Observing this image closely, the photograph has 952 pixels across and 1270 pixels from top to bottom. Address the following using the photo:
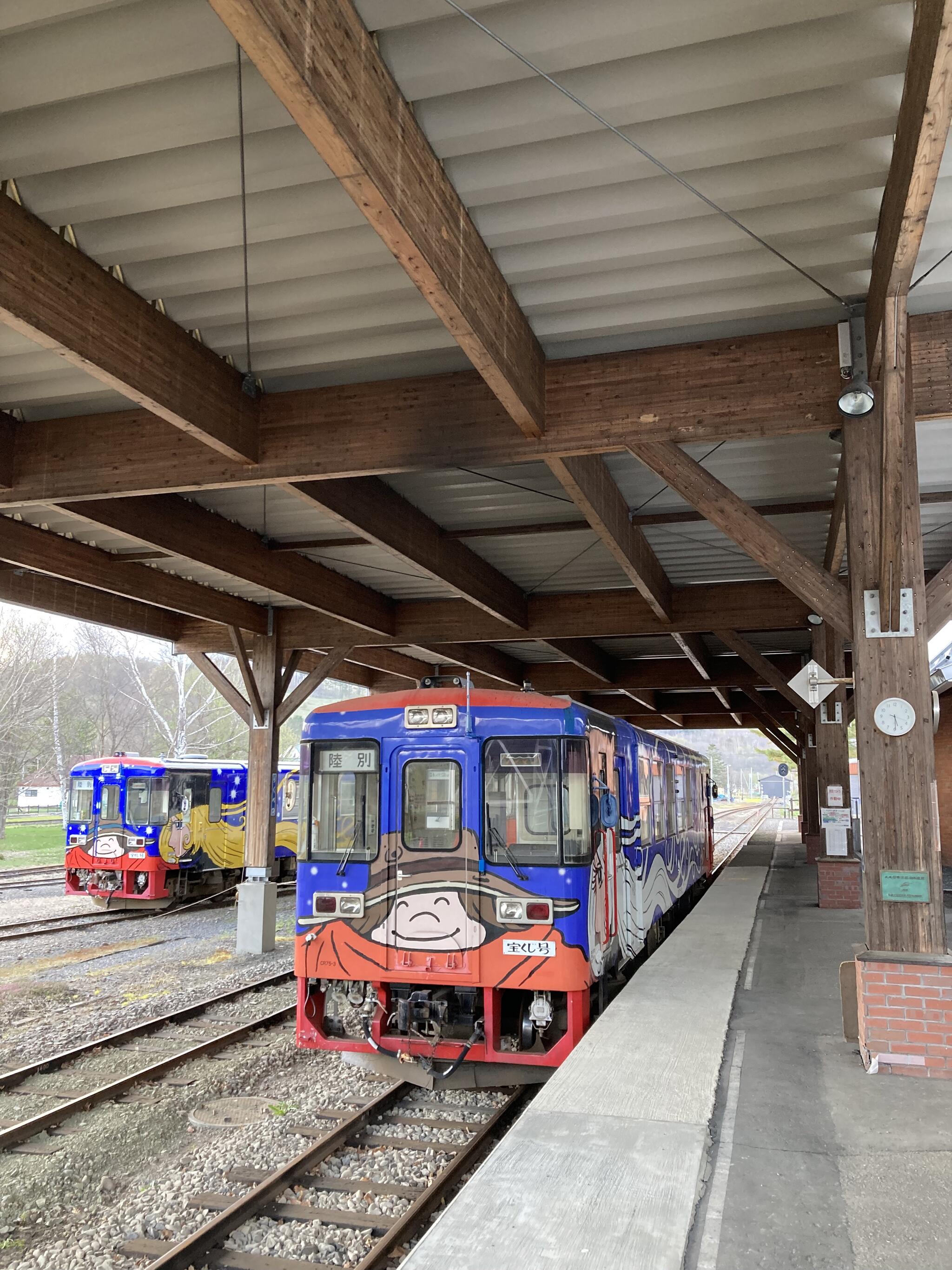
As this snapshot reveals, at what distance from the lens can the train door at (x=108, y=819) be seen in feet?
53.4

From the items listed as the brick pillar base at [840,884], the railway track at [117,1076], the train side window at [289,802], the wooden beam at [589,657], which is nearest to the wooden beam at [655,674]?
the wooden beam at [589,657]

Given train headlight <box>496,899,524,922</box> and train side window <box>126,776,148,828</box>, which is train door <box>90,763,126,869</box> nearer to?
train side window <box>126,776,148,828</box>

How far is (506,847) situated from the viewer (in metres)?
6.06

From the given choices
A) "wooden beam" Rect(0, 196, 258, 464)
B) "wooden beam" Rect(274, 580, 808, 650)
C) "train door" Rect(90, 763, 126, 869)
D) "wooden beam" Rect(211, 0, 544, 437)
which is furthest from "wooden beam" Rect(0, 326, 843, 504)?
"train door" Rect(90, 763, 126, 869)

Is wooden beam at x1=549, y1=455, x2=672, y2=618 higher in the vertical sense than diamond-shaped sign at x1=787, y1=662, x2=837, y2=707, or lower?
higher

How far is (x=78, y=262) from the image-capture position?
5051mm

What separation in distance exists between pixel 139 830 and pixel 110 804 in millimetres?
763

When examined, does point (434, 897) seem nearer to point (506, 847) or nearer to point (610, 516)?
point (506, 847)

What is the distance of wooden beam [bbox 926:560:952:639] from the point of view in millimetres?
5699

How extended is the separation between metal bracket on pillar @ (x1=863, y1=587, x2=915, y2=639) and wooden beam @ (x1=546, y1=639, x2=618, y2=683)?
926 centimetres

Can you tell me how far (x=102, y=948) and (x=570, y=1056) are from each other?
30.7ft

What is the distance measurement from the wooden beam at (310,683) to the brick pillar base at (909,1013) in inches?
374

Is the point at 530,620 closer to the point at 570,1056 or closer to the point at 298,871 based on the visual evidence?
the point at 298,871

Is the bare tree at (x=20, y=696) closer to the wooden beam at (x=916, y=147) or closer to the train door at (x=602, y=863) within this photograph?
the train door at (x=602, y=863)
